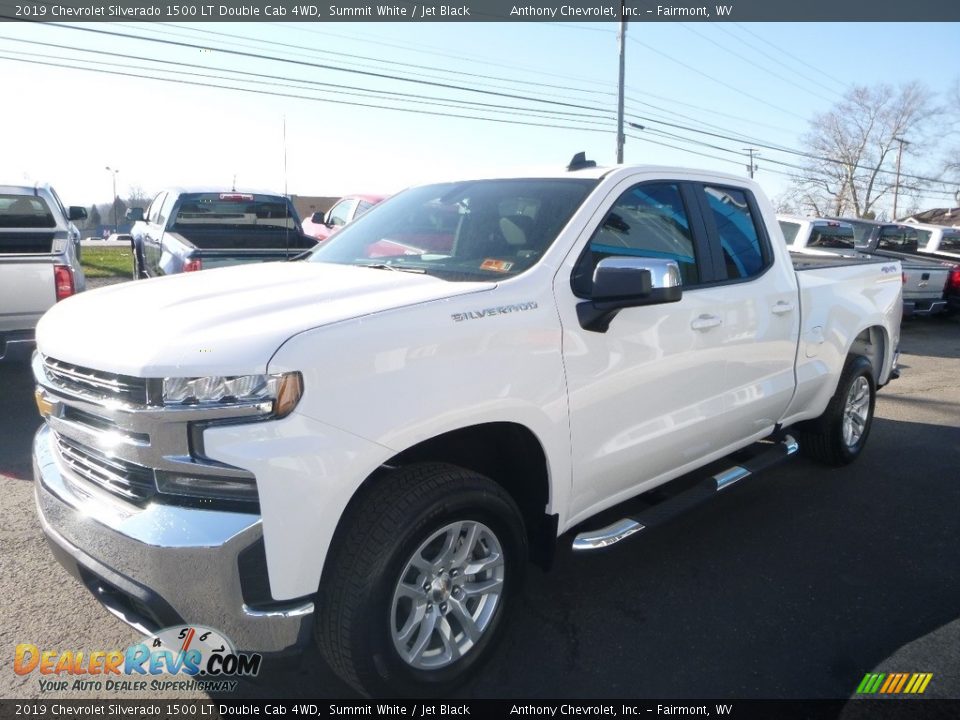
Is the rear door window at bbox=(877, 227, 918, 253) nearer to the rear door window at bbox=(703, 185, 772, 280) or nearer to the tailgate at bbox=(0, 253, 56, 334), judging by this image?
the rear door window at bbox=(703, 185, 772, 280)

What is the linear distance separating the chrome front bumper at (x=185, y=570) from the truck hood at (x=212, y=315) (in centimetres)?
45

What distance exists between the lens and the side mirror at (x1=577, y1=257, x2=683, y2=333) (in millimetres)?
2895

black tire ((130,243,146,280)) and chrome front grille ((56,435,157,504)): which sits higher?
black tire ((130,243,146,280))

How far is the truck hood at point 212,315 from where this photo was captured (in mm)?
2270

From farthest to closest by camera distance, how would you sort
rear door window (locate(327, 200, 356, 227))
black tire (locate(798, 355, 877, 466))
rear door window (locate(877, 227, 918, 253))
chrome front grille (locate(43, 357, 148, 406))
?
rear door window (locate(877, 227, 918, 253)), rear door window (locate(327, 200, 356, 227)), black tire (locate(798, 355, 877, 466)), chrome front grille (locate(43, 357, 148, 406))

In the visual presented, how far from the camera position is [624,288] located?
2898 mm

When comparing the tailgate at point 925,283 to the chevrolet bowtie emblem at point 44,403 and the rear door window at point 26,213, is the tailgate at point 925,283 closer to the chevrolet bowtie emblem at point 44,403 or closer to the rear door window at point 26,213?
the rear door window at point 26,213

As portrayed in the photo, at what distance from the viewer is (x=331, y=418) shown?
2293 millimetres

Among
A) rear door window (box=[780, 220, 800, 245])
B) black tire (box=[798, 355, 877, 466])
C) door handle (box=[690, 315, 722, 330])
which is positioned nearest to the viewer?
door handle (box=[690, 315, 722, 330])

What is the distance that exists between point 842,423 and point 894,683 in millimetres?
2639

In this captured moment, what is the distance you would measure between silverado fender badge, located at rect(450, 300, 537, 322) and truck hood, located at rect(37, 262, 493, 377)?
96 mm

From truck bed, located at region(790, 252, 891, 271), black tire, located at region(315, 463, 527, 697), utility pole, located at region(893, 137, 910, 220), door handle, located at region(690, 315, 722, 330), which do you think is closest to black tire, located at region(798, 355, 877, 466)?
truck bed, located at region(790, 252, 891, 271)

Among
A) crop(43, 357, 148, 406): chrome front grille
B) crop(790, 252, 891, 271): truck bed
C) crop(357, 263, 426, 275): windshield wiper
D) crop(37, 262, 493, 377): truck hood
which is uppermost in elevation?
crop(357, 263, 426, 275): windshield wiper

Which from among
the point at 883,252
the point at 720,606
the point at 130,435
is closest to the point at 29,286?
the point at 130,435
